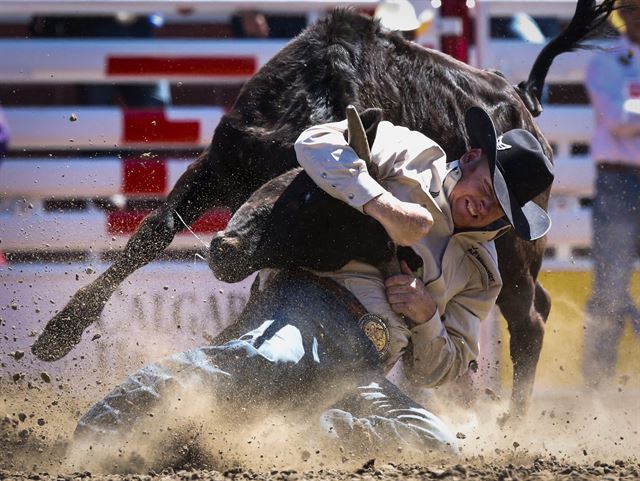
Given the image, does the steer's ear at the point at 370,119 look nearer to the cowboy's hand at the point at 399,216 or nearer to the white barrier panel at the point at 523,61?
the cowboy's hand at the point at 399,216

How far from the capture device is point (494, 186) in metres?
3.34

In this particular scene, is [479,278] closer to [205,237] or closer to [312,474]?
[312,474]

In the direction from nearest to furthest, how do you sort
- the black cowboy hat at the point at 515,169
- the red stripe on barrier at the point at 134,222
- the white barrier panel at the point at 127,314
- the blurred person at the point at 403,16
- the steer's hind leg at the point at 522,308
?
the black cowboy hat at the point at 515,169
the white barrier panel at the point at 127,314
the steer's hind leg at the point at 522,308
the red stripe on barrier at the point at 134,222
the blurred person at the point at 403,16

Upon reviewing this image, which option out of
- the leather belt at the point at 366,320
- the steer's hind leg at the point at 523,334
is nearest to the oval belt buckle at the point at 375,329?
the leather belt at the point at 366,320

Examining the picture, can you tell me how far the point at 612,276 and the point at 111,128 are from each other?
8.91 ft

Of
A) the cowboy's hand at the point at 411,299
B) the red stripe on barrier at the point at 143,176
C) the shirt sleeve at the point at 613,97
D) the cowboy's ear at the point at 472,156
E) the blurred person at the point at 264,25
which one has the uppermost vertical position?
the blurred person at the point at 264,25

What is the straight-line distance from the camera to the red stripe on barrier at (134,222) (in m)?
5.71

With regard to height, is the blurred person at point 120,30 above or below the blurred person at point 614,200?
above

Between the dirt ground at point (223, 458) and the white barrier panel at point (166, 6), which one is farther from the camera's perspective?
the white barrier panel at point (166, 6)

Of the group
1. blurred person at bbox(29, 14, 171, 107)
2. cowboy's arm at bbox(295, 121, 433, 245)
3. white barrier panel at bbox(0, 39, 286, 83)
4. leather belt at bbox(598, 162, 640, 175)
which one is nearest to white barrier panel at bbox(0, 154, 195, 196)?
blurred person at bbox(29, 14, 171, 107)

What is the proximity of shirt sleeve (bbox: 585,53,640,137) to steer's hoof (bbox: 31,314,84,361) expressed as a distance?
127 inches

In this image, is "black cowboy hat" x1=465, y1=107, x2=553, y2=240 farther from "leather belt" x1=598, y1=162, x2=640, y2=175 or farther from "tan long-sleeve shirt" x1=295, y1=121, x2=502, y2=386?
"leather belt" x1=598, y1=162, x2=640, y2=175

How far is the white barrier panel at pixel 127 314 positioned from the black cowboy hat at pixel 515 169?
1.25 meters

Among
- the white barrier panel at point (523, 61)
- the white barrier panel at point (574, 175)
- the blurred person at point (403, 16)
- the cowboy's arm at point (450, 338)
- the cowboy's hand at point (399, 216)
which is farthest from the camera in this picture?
the white barrier panel at point (574, 175)
